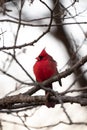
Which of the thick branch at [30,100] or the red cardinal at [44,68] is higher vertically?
the red cardinal at [44,68]

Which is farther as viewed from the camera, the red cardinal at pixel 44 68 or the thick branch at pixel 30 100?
the red cardinal at pixel 44 68

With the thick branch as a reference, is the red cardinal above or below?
above

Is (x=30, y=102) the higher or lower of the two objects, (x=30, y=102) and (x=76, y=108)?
the lower

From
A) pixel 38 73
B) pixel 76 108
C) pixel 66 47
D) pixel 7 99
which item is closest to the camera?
pixel 7 99

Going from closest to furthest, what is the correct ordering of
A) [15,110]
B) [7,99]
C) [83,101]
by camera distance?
1. [83,101]
2. [7,99]
3. [15,110]

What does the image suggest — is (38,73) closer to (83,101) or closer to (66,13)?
(66,13)

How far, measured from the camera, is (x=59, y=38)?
6137 millimetres

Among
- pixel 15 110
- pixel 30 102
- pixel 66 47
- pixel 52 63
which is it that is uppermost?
pixel 66 47

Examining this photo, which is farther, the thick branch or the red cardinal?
the red cardinal

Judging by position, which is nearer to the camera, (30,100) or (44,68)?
(30,100)

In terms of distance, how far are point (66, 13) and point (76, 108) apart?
7.25 metres

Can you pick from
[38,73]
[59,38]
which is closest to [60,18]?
[38,73]

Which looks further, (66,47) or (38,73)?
(66,47)

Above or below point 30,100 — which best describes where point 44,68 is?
above
